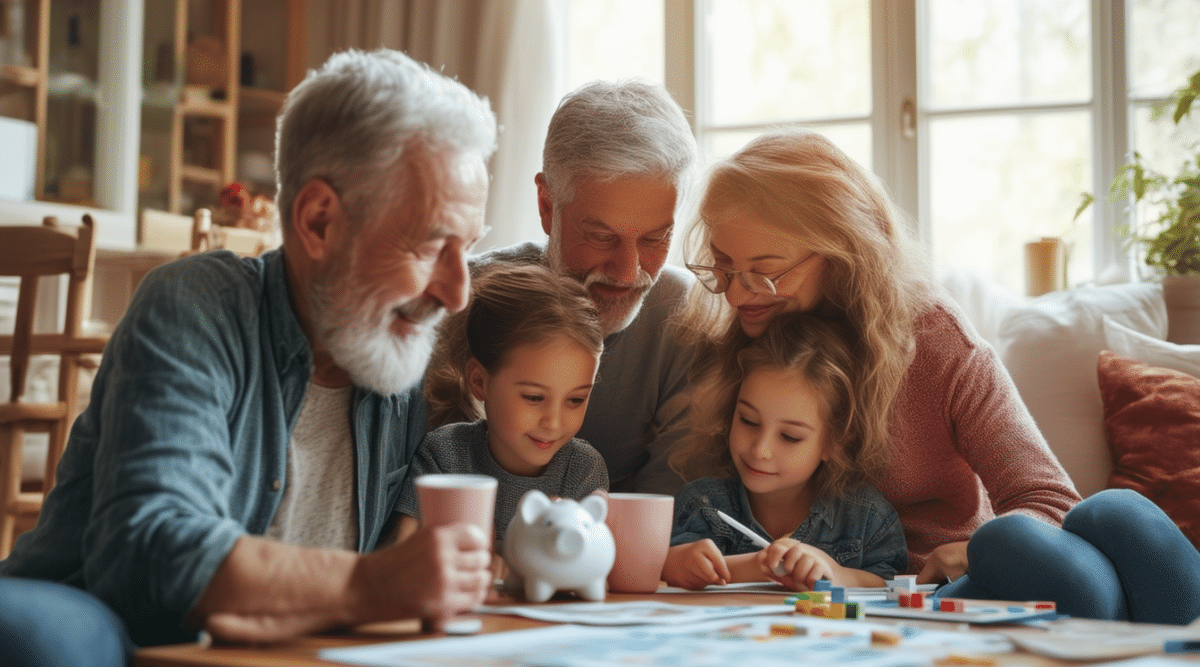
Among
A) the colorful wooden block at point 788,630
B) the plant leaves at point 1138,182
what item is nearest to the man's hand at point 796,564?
the colorful wooden block at point 788,630

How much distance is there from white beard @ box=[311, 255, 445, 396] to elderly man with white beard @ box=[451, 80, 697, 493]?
502mm

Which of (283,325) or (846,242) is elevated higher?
(846,242)

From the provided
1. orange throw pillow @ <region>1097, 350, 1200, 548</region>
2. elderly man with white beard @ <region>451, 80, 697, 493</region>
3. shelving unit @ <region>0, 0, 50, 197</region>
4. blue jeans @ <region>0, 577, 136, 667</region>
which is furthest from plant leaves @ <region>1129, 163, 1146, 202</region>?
shelving unit @ <region>0, 0, 50, 197</region>

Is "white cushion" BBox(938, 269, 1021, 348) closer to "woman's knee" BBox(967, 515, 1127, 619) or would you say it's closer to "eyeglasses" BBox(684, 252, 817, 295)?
"eyeglasses" BBox(684, 252, 817, 295)

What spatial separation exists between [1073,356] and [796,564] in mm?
1615

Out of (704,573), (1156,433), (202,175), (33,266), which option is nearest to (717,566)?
(704,573)

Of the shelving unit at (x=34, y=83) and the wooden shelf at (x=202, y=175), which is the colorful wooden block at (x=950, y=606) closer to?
the shelving unit at (x=34, y=83)

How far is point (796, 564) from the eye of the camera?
1.36 m

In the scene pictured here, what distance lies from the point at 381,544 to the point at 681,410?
0.67 metres

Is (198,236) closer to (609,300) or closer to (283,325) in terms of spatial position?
(609,300)

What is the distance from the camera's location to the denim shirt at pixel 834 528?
1608 mm

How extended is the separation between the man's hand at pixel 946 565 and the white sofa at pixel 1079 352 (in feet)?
4.00

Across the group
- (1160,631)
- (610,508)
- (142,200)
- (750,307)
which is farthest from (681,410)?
(142,200)

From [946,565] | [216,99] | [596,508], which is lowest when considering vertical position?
Result: [946,565]
